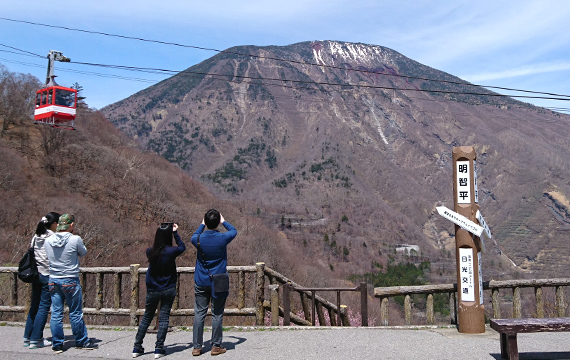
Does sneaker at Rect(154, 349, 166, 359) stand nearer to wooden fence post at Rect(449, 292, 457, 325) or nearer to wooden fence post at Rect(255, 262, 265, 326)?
wooden fence post at Rect(255, 262, 265, 326)

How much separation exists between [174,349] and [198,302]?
35.9 inches

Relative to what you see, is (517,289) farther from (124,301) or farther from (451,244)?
(451,244)

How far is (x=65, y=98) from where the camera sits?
23.8 metres

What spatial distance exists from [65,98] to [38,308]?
19.5m

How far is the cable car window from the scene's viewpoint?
23311mm

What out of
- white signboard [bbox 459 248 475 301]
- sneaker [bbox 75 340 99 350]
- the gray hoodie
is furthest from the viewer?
white signboard [bbox 459 248 475 301]

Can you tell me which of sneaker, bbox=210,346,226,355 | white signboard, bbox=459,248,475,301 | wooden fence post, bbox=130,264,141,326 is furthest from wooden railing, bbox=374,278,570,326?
wooden fence post, bbox=130,264,141,326

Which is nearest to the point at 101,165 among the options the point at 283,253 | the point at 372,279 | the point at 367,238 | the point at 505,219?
the point at 283,253

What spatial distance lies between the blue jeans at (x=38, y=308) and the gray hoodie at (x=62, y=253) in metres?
0.32

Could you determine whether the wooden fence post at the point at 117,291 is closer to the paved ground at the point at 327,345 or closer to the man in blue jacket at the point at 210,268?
the paved ground at the point at 327,345

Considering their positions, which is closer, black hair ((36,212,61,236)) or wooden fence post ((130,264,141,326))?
black hair ((36,212,61,236))

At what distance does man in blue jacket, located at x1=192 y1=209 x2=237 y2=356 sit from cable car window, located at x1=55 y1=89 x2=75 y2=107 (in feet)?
66.2

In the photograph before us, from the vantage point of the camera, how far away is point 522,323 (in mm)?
5617

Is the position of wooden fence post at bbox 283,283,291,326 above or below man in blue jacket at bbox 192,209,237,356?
below
